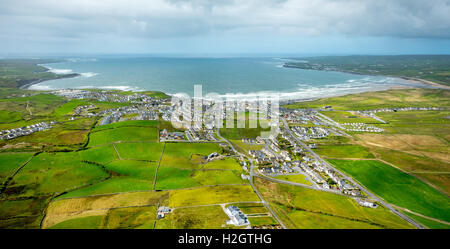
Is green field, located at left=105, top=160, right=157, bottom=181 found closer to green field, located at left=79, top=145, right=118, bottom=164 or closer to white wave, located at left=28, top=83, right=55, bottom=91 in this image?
green field, located at left=79, top=145, right=118, bottom=164

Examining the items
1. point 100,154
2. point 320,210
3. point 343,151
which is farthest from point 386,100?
point 100,154

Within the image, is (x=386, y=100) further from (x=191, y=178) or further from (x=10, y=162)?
(x=10, y=162)

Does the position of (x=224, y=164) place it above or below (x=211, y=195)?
above

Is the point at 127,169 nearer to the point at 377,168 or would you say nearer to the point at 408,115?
the point at 377,168

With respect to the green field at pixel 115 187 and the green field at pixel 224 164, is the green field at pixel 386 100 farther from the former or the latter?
the green field at pixel 115 187

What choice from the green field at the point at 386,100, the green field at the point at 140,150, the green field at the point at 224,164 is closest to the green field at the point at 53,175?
the green field at the point at 140,150

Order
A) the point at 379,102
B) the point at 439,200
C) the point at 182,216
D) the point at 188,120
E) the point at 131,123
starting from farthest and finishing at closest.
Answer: the point at 379,102, the point at 188,120, the point at 131,123, the point at 439,200, the point at 182,216

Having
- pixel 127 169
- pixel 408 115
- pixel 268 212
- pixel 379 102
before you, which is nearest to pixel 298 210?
pixel 268 212

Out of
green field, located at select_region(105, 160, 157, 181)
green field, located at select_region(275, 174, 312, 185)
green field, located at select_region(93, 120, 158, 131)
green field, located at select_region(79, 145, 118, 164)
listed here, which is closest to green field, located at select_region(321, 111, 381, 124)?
green field, located at select_region(275, 174, 312, 185)

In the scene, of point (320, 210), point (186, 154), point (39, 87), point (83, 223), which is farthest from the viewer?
point (39, 87)
